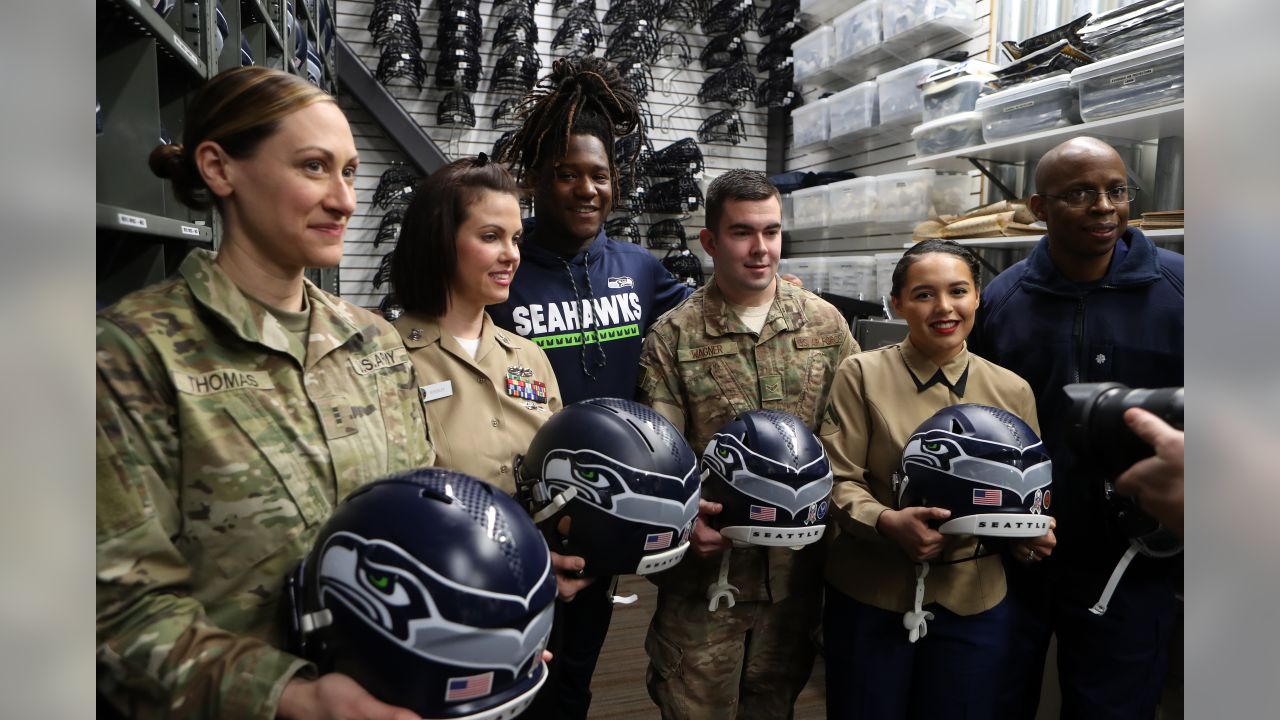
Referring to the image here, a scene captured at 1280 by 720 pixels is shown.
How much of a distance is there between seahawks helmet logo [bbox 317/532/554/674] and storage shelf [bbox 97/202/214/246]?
0.81 meters

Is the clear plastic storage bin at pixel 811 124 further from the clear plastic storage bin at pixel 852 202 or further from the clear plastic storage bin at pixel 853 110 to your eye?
the clear plastic storage bin at pixel 852 202

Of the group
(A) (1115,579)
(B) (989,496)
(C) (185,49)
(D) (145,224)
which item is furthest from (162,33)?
→ (A) (1115,579)

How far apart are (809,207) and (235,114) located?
4.72 meters

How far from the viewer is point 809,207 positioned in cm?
549

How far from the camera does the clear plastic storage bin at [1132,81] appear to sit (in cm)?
272

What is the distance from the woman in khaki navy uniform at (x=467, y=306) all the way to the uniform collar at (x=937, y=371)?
0.94m

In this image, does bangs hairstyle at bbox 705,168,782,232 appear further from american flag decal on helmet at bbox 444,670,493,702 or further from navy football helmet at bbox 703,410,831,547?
american flag decal on helmet at bbox 444,670,493,702

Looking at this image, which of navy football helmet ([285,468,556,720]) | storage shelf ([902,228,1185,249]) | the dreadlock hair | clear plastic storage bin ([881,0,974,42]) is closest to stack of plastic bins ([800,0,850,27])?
clear plastic storage bin ([881,0,974,42])

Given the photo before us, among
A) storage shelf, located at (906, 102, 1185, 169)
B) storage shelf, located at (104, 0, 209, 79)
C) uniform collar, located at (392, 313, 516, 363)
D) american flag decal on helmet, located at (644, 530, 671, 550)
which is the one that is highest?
storage shelf, located at (906, 102, 1185, 169)

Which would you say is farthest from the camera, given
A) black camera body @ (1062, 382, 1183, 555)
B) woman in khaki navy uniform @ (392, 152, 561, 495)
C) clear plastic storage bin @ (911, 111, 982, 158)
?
clear plastic storage bin @ (911, 111, 982, 158)

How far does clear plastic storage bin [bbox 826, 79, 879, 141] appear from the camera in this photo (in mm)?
5074

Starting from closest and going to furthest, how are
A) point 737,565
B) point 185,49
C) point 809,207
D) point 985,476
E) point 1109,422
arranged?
point 1109,422 < point 985,476 < point 185,49 < point 737,565 < point 809,207

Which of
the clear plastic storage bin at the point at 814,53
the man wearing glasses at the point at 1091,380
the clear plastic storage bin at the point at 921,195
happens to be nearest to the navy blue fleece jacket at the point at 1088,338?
the man wearing glasses at the point at 1091,380

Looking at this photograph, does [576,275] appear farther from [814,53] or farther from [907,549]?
→ [814,53]
